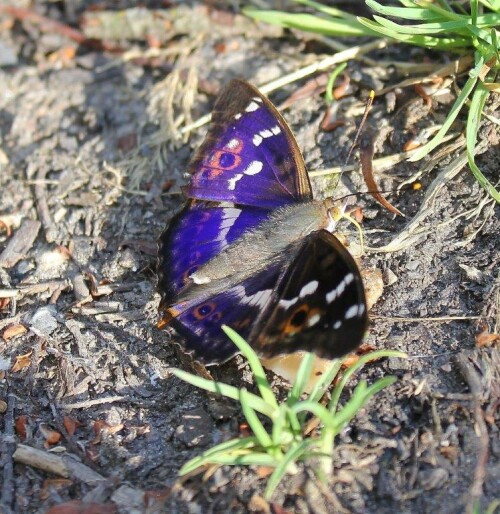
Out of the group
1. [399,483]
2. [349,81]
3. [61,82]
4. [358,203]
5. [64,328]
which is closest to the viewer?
[399,483]

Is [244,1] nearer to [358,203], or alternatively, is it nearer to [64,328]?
[358,203]

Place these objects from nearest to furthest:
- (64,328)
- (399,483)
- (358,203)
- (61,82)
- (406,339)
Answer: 1. (399,483)
2. (406,339)
3. (64,328)
4. (358,203)
5. (61,82)

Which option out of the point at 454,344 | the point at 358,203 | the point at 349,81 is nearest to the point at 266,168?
the point at 358,203

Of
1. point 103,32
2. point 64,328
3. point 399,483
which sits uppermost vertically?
point 103,32

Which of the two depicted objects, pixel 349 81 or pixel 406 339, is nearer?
pixel 406 339

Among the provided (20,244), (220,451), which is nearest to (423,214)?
(220,451)

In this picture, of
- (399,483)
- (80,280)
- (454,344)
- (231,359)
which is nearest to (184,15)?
(80,280)

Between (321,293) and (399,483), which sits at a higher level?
(321,293)
